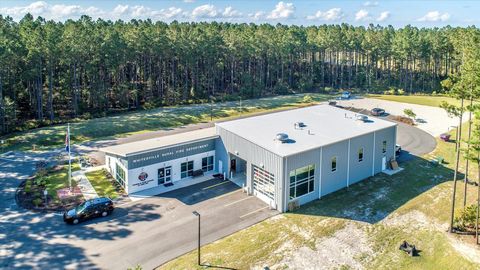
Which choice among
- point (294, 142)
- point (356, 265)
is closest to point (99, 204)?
point (294, 142)

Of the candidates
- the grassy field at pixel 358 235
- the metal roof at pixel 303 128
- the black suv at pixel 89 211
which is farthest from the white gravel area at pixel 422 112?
the black suv at pixel 89 211

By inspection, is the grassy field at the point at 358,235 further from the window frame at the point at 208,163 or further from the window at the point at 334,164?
the window frame at the point at 208,163

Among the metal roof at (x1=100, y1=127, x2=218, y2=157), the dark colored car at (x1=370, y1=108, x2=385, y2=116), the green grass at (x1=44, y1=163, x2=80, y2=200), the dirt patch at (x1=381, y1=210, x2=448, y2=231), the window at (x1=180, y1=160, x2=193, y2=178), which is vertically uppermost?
the dark colored car at (x1=370, y1=108, x2=385, y2=116)

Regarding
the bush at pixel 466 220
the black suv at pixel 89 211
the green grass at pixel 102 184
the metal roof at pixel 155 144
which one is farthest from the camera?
the metal roof at pixel 155 144

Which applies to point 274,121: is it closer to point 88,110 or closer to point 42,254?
point 42,254

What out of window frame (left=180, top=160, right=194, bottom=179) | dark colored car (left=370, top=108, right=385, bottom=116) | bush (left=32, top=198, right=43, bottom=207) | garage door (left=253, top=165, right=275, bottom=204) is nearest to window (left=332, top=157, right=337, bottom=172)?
garage door (left=253, top=165, right=275, bottom=204)

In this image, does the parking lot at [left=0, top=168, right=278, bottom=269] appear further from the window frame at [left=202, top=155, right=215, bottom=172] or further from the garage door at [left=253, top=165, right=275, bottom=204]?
the window frame at [left=202, top=155, right=215, bottom=172]
